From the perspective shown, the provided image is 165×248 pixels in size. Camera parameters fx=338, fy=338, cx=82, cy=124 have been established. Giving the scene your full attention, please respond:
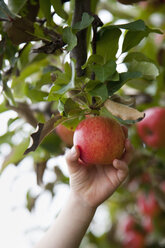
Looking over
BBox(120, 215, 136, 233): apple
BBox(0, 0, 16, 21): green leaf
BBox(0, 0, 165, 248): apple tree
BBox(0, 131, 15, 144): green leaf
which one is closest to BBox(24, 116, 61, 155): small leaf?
BBox(0, 0, 165, 248): apple tree

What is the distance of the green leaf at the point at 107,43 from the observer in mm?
669

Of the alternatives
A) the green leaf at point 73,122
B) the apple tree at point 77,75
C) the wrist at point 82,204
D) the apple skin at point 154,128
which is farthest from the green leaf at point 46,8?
the apple skin at point 154,128

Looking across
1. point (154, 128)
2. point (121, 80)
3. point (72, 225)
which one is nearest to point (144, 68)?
point (121, 80)

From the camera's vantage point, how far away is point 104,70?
24.2 inches

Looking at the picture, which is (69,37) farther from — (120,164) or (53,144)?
(53,144)

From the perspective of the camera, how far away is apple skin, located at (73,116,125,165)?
2.32 feet

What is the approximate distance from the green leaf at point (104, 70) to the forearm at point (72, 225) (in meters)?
0.40

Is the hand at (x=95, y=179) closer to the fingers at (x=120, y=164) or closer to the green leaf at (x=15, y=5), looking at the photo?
the fingers at (x=120, y=164)

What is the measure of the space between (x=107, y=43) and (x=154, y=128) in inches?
23.5

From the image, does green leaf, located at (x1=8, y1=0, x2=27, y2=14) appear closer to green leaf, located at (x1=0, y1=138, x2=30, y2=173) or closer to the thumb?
the thumb

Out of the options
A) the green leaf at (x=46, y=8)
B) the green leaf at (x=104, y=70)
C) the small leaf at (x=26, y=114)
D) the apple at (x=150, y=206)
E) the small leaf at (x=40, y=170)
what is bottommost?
the apple at (x=150, y=206)

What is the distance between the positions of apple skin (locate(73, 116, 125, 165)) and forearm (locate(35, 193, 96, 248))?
0.67 ft

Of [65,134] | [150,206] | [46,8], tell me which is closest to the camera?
[46,8]

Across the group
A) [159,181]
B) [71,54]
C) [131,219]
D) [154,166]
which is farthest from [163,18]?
[131,219]
